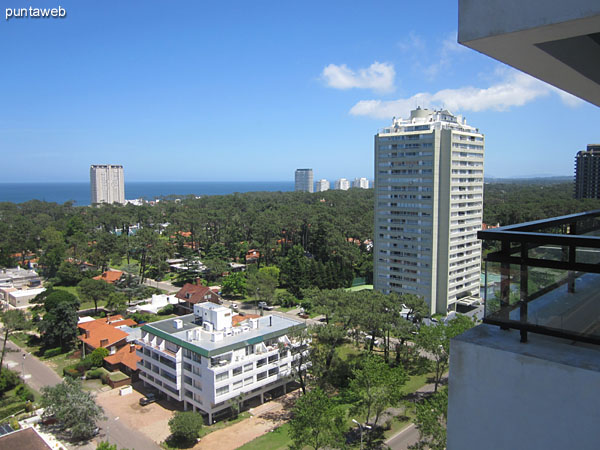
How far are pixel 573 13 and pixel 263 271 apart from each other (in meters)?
24.3

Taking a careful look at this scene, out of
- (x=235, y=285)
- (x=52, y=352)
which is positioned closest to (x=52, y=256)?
(x=52, y=352)

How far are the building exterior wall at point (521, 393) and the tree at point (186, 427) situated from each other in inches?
412

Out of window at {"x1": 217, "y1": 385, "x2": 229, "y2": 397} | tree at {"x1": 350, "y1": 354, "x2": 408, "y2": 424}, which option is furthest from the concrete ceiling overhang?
window at {"x1": 217, "y1": 385, "x2": 229, "y2": 397}

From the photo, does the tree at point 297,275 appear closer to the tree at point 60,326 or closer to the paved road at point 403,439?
the tree at point 60,326

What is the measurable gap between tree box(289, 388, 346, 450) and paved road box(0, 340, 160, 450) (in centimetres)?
393

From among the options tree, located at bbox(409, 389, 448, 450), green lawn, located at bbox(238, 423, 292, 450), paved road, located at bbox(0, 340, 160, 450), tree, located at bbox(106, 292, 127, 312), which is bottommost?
paved road, located at bbox(0, 340, 160, 450)

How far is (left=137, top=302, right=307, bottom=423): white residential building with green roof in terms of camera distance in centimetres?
1188

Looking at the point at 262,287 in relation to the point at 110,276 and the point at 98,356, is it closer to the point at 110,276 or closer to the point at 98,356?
the point at 98,356

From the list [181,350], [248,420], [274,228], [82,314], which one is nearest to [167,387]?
[181,350]

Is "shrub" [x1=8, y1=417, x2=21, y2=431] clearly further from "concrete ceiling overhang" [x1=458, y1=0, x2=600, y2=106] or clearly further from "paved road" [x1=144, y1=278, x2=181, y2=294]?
"concrete ceiling overhang" [x1=458, y1=0, x2=600, y2=106]

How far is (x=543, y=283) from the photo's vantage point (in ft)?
5.39

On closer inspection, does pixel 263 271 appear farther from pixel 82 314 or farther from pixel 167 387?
pixel 167 387

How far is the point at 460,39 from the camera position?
60.3 inches

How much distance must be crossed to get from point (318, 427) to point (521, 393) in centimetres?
878
